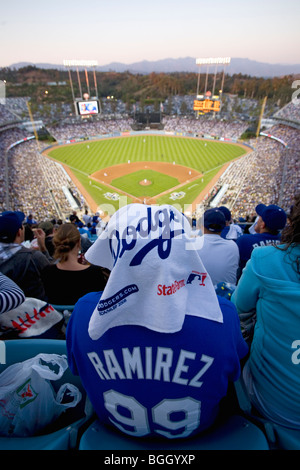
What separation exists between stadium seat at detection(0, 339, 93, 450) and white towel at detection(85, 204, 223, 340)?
28.9 inches

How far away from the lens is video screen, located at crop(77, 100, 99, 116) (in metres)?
50.9

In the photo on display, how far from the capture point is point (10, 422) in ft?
5.15

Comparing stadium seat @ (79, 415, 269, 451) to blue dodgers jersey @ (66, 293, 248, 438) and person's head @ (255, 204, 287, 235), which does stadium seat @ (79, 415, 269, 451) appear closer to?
blue dodgers jersey @ (66, 293, 248, 438)

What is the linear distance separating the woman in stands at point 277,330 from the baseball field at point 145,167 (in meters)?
23.5

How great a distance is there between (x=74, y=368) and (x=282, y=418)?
137 centimetres

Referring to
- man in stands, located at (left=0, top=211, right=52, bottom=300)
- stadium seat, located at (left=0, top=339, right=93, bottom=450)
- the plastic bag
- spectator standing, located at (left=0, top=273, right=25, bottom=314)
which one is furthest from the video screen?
the plastic bag

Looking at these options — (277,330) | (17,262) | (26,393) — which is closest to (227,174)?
(17,262)

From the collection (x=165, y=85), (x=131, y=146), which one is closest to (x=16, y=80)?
(x=165, y=85)

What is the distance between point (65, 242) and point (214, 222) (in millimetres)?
2330

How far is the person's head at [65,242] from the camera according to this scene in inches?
135

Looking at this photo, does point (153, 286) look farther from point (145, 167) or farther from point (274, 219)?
point (145, 167)

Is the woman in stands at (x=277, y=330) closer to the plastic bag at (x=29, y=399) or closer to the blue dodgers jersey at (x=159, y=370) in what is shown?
the blue dodgers jersey at (x=159, y=370)

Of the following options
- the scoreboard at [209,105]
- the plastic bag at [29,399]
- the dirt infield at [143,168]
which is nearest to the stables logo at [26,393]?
the plastic bag at [29,399]
